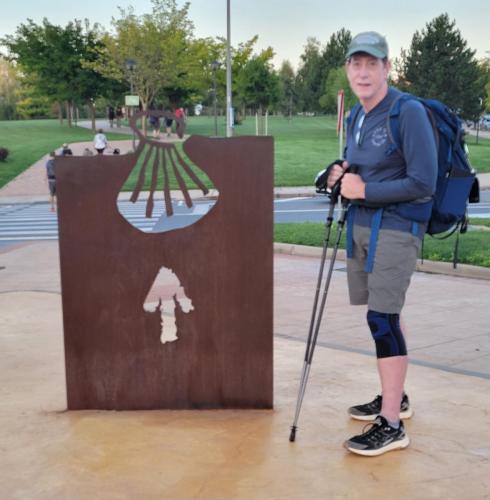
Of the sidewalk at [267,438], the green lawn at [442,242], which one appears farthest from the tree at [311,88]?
the sidewalk at [267,438]

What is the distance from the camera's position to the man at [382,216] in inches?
141

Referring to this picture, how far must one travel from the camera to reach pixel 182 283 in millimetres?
4270

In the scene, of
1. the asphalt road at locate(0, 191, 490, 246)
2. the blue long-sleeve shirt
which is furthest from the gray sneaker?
the asphalt road at locate(0, 191, 490, 246)

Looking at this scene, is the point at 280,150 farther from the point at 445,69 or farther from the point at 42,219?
the point at 42,219

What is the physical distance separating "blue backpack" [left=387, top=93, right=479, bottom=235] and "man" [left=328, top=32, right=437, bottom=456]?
54mm

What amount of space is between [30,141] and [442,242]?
39.0m

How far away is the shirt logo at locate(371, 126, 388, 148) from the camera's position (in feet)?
11.8

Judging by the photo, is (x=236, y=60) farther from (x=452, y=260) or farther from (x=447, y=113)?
(x=447, y=113)

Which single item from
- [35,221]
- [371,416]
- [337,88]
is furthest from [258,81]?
[371,416]

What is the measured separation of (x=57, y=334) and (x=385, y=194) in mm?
3543

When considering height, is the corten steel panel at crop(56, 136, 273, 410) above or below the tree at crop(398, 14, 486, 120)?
below

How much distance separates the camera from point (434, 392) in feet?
15.1

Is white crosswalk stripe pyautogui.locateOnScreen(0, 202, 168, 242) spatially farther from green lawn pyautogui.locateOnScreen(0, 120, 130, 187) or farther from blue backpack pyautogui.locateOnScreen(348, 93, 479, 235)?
blue backpack pyautogui.locateOnScreen(348, 93, 479, 235)

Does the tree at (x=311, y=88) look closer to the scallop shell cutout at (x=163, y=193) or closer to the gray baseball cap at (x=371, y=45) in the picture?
the scallop shell cutout at (x=163, y=193)
